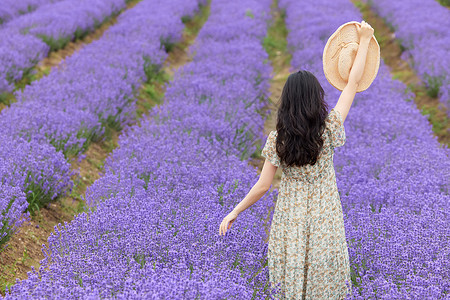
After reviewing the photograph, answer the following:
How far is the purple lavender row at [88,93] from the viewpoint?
4648 millimetres

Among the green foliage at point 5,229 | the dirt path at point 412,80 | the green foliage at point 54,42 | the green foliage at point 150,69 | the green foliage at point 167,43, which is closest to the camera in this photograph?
the green foliage at point 5,229

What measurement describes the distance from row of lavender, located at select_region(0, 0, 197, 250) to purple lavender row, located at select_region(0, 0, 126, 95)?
0.57m

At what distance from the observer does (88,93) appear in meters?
5.59

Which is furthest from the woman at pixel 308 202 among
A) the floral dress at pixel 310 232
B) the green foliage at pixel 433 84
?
the green foliage at pixel 433 84

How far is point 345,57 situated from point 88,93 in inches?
141

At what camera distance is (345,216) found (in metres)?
3.43

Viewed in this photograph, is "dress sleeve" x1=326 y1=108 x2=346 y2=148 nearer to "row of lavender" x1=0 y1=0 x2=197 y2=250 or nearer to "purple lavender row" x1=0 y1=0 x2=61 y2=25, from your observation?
"row of lavender" x1=0 y1=0 x2=197 y2=250

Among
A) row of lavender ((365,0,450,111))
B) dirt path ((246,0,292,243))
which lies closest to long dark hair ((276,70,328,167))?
dirt path ((246,0,292,243))

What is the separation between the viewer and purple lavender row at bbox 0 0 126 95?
258 inches

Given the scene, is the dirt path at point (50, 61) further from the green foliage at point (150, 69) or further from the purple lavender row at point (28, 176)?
the purple lavender row at point (28, 176)

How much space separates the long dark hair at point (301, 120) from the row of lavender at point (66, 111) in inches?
72.1

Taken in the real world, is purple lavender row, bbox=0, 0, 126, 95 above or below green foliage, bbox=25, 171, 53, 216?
below

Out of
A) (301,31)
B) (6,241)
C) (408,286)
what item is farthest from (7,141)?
(301,31)

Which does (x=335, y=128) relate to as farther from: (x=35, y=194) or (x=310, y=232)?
(x=35, y=194)
